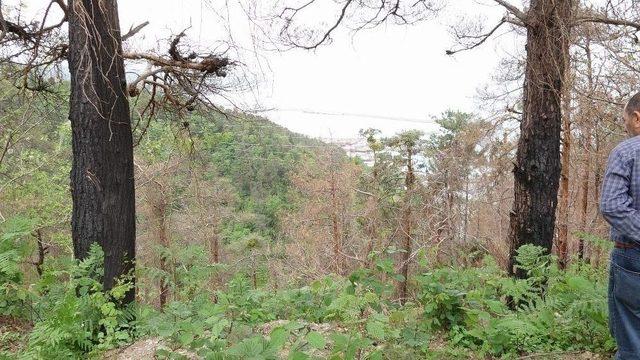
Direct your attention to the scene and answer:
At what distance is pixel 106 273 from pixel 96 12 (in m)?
2.49

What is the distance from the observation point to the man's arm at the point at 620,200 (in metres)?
2.35

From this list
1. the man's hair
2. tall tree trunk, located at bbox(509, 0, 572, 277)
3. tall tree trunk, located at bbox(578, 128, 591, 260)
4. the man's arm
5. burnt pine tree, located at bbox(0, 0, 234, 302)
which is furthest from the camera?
tall tree trunk, located at bbox(578, 128, 591, 260)

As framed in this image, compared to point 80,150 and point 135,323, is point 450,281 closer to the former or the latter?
point 135,323

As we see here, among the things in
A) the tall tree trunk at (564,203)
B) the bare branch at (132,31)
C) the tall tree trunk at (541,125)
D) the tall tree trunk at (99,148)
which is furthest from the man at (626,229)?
the tall tree trunk at (564,203)

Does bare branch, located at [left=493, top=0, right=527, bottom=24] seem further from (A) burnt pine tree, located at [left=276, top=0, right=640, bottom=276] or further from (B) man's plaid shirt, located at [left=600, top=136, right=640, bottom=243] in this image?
(B) man's plaid shirt, located at [left=600, top=136, right=640, bottom=243]

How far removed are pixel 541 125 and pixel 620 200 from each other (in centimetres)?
293

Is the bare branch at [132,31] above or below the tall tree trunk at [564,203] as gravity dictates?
above

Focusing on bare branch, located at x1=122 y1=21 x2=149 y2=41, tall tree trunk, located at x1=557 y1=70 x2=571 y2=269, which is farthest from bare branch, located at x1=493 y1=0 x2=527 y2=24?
tall tree trunk, located at x1=557 y1=70 x2=571 y2=269

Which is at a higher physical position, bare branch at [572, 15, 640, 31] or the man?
bare branch at [572, 15, 640, 31]

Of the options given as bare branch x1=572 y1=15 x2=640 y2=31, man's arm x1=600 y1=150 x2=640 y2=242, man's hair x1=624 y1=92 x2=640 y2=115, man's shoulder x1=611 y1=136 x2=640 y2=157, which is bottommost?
man's arm x1=600 y1=150 x2=640 y2=242

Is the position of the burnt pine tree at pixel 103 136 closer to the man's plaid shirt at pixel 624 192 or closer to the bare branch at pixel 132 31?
the bare branch at pixel 132 31

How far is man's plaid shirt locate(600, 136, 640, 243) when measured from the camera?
236 cm

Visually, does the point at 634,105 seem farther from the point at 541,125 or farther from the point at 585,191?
the point at 585,191

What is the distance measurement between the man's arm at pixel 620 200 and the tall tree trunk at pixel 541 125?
108 inches
